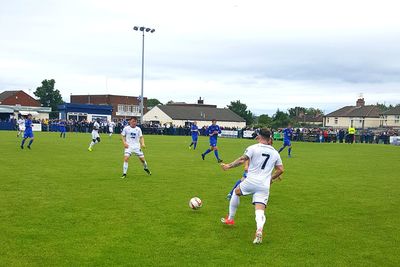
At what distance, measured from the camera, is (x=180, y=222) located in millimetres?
8805

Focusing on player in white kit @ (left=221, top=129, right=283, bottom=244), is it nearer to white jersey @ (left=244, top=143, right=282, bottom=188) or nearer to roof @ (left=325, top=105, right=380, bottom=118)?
white jersey @ (left=244, top=143, right=282, bottom=188)

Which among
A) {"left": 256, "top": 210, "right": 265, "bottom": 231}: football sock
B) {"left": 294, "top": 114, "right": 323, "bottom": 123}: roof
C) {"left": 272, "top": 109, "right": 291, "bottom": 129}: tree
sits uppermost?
{"left": 294, "top": 114, "right": 323, "bottom": 123}: roof

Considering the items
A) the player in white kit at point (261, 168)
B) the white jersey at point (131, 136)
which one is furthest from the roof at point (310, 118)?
the player in white kit at point (261, 168)

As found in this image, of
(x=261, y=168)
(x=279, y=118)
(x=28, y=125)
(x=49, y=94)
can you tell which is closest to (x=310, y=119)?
(x=279, y=118)

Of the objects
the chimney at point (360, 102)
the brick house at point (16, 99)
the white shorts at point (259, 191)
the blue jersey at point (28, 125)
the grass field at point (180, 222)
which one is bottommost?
the grass field at point (180, 222)

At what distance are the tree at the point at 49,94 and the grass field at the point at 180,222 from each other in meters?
89.3

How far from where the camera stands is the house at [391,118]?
8993 centimetres

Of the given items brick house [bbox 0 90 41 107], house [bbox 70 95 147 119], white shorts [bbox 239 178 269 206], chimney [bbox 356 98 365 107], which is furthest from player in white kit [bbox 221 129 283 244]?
chimney [bbox 356 98 365 107]

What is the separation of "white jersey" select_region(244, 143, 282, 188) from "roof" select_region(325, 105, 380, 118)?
93672mm

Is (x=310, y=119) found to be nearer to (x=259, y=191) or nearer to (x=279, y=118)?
(x=279, y=118)

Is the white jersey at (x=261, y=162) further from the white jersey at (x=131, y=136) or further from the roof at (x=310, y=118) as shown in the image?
the roof at (x=310, y=118)

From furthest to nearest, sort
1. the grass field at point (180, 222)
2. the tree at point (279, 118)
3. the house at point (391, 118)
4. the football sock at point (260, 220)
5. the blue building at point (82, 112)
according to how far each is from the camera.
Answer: the house at point (391, 118) < the tree at point (279, 118) < the blue building at point (82, 112) < the football sock at point (260, 220) < the grass field at point (180, 222)

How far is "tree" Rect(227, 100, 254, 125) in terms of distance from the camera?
115 meters

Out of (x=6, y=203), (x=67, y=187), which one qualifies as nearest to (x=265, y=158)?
(x=6, y=203)
